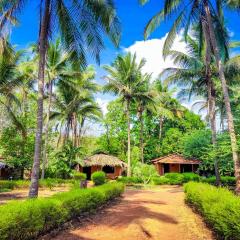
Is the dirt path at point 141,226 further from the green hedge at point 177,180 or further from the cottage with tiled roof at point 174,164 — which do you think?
the cottage with tiled roof at point 174,164

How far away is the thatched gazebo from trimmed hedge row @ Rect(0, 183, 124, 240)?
23.2m

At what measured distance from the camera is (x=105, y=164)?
36.3 metres

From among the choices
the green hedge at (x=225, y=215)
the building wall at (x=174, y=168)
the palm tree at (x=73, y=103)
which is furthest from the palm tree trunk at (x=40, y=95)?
the building wall at (x=174, y=168)

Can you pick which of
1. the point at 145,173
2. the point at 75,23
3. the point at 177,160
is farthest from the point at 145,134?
the point at 75,23

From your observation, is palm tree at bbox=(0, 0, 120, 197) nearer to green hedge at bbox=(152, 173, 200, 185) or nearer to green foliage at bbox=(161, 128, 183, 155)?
green hedge at bbox=(152, 173, 200, 185)

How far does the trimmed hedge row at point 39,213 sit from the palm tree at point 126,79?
2092 cm

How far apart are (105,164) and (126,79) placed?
10.3m

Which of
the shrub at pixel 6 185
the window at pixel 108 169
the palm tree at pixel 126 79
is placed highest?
the palm tree at pixel 126 79

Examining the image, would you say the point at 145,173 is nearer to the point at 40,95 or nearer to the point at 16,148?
the point at 16,148

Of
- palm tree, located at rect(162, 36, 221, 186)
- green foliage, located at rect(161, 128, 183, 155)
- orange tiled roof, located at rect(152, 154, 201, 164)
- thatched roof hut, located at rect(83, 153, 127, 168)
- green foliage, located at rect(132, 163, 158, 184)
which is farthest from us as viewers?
green foliage, located at rect(161, 128, 183, 155)

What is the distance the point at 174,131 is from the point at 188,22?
2950 cm

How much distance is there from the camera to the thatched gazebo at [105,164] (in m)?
36.3

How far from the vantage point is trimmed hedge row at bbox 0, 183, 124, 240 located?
267 inches

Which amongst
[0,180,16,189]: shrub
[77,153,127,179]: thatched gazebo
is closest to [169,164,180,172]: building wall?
[77,153,127,179]: thatched gazebo
